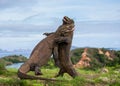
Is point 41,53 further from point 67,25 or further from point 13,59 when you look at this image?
point 13,59

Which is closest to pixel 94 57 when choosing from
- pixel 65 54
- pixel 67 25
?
pixel 65 54

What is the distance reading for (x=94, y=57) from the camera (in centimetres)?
2855

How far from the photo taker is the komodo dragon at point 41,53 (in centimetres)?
1867

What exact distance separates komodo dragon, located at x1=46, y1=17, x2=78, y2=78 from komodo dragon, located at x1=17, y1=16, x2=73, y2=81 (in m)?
0.18

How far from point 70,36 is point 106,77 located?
233 cm

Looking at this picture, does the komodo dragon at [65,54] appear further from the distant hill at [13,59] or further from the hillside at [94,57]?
the distant hill at [13,59]

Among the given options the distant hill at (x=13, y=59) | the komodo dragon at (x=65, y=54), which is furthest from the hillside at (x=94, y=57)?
the komodo dragon at (x=65, y=54)

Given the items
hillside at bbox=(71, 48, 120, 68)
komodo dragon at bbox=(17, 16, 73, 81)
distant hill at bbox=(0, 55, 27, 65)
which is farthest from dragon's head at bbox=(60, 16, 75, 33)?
distant hill at bbox=(0, 55, 27, 65)

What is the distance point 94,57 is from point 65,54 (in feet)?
30.8

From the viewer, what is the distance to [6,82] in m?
18.1

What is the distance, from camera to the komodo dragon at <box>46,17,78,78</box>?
19.1 m

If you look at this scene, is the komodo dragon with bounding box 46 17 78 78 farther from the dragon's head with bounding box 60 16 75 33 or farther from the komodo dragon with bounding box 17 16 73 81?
the komodo dragon with bounding box 17 16 73 81

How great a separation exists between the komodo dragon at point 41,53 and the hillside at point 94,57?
912cm

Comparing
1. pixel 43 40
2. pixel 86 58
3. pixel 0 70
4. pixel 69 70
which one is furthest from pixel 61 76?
pixel 86 58
